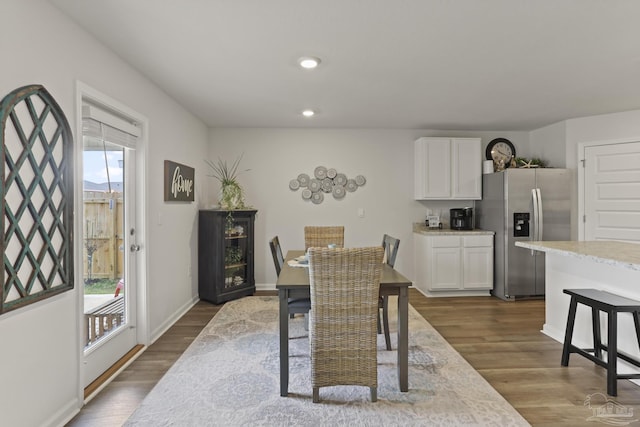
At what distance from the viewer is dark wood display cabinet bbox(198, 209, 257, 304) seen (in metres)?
4.22

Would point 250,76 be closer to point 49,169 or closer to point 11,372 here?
point 49,169

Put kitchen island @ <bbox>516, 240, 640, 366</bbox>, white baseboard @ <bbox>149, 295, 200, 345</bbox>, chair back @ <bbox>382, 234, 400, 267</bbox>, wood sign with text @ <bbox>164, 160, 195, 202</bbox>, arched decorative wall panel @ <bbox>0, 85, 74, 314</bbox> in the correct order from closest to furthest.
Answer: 1. arched decorative wall panel @ <bbox>0, 85, 74, 314</bbox>
2. kitchen island @ <bbox>516, 240, 640, 366</bbox>
3. chair back @ <bbox>382, 234, 400, 267</bbox>
4. white baseboard @ <bbox>149, 295, 200, 345</bbox>
5. wood sign with text @ <bbox>164, 160, 195, 202</bbox>


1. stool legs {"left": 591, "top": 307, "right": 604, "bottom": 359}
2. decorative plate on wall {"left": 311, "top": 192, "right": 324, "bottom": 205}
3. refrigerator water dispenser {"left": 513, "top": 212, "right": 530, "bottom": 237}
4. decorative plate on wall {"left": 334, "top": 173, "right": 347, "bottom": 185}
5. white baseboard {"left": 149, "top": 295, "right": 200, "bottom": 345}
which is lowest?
white baseboard {"left": 149, "top": 295, "right": 200, "bottom": 345}

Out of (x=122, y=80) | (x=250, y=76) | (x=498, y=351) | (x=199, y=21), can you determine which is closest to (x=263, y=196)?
(x=250, y=76)

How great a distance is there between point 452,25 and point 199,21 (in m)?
1.52

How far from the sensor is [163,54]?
2.50 m

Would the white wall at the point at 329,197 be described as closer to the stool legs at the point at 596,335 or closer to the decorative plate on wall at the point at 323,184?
the decorative plate on wall at the point at 323,184

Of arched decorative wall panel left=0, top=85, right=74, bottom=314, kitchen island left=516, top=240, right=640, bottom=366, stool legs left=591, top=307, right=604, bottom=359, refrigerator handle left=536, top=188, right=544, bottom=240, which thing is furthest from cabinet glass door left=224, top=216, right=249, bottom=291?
refrigerator handle left=536, top=188, right=544, bottom=240

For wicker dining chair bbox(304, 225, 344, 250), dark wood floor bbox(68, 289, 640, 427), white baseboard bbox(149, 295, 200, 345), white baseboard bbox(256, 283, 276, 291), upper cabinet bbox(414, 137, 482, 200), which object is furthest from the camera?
white baseboard bbox(256, 283, 276, 291)

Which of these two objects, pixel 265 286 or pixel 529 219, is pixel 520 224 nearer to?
pixel 529 219

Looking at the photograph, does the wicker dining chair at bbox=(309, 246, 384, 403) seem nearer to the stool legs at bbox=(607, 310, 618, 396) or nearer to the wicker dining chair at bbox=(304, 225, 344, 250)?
the stool legs at bbox=(607, 310, 618, 396)

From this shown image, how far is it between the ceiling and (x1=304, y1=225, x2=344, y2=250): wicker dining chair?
1388mm

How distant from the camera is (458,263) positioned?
4566 mm

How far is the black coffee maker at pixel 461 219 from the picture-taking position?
4.82 m
